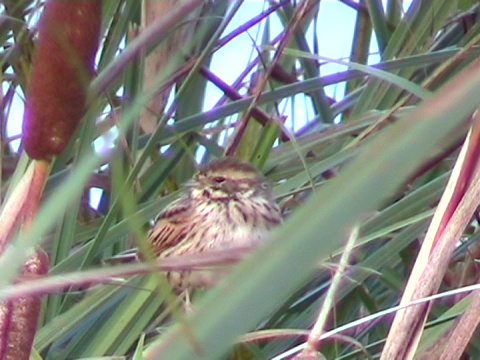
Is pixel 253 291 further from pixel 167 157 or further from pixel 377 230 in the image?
pixel 167 157

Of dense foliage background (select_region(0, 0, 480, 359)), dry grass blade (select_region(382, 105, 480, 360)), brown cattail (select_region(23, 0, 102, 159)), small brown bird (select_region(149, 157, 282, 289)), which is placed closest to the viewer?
brown cattail (select_region(23, 0, 102, 159))

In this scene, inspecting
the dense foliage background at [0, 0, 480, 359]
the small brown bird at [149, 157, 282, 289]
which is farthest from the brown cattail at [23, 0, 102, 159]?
the small brown bird at [149, 157, 282, 289]

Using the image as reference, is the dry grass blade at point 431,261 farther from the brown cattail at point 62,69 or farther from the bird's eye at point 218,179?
the bird's eye at point 218,179

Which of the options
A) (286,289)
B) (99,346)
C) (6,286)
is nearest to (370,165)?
(286,289)

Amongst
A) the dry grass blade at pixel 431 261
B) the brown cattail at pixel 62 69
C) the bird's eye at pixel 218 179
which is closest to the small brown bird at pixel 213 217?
the bird's eye at pixel 218 179

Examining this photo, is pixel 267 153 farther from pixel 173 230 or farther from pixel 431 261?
pixel 431 261

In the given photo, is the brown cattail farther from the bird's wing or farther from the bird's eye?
the bird's wing

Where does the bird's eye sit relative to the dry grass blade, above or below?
below

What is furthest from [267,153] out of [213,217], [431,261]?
[431,261]
